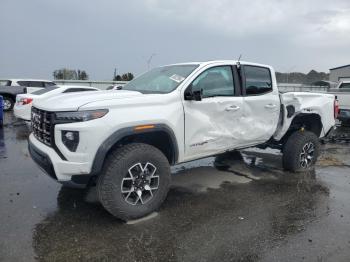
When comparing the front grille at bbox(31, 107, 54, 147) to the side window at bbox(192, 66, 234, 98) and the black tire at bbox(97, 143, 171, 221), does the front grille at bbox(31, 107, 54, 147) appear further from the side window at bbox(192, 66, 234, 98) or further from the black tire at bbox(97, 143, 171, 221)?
the side window at bbox(192, 66, 234, 98)

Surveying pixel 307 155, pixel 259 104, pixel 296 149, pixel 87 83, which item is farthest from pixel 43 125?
pixel 87 83

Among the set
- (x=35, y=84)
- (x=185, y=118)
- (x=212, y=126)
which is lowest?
(x=212, y=126)

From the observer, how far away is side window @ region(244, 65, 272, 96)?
225 inches

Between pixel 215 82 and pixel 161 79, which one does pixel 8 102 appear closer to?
pixel 161 79

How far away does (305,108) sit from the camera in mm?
6438

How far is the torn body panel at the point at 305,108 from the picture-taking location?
6250mm

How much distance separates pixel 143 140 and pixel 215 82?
144 centimetres

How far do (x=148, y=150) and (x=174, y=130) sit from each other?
1.52 ft

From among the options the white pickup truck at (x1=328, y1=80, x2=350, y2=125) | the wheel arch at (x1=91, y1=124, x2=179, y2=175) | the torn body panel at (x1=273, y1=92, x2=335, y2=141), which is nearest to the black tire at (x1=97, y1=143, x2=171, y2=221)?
the wheel arch at (x1=91, y1=124, x2=179, y2=175)

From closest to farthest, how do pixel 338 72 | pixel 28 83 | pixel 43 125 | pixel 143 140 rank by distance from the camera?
pixel 43 125 → pixel 143 140 → pixel 28 83 → pixel 338 72

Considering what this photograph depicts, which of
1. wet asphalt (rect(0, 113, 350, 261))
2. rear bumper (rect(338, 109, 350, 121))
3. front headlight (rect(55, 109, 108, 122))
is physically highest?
front headlight (rect(55, 109, 108, 122))

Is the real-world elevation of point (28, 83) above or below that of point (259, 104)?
above

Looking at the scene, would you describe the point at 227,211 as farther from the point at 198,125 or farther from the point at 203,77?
the point at 203,77

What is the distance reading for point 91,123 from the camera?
3.86m
